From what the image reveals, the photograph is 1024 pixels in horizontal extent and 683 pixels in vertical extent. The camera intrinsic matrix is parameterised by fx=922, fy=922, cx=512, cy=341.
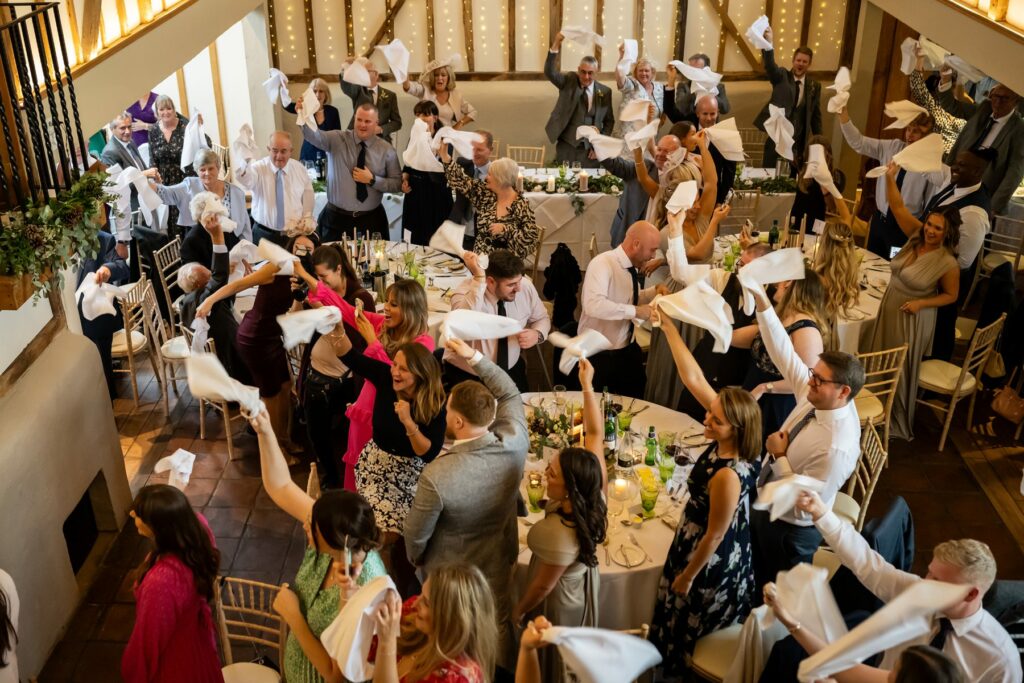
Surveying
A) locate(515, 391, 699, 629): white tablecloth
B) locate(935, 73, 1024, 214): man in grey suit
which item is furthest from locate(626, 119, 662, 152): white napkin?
locate(515, 391, 699, 629): white tablecloth

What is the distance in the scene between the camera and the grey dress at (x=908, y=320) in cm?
559

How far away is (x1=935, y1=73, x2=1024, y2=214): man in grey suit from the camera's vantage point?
280 inches

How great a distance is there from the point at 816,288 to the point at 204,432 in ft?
12.6

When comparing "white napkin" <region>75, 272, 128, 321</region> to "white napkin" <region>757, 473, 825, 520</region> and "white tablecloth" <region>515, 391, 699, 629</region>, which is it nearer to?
"white tablecloth" <region>515, 391, 699, 629</region>

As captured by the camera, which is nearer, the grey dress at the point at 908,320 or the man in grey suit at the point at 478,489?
the man in grey suit at the point at 478,489

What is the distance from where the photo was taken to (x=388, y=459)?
3789mm

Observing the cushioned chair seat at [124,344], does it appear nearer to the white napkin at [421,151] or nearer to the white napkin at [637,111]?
the white napkin at [421,151]

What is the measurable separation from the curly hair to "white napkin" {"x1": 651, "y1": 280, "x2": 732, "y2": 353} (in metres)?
0.88

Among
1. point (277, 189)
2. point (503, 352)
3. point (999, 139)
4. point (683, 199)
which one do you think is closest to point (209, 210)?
point (277, 189)

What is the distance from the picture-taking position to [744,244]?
6.25 m

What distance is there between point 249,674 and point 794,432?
2314 mm

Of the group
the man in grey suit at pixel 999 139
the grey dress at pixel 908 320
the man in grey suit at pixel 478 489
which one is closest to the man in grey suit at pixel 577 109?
the man in grey suit at pixel 999 139

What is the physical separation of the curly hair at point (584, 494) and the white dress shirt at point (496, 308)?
1.73m

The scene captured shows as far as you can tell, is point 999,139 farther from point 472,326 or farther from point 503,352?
point 472,326
